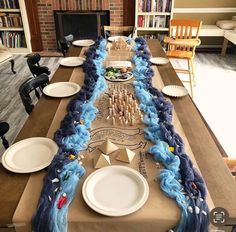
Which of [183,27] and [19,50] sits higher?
[183,27]

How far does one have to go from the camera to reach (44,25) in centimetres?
441

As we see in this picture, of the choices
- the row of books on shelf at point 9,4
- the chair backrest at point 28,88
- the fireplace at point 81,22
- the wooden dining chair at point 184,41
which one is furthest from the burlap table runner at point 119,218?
the row of books on shelf at point 9,4

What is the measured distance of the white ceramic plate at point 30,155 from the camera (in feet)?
3.40

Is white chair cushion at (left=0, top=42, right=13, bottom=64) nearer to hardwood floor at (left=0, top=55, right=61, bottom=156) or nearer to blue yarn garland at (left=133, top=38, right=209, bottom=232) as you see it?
hardwood floor at (left=0, top=55, right=61, bottom=156)

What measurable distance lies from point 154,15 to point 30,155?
12.1 feet

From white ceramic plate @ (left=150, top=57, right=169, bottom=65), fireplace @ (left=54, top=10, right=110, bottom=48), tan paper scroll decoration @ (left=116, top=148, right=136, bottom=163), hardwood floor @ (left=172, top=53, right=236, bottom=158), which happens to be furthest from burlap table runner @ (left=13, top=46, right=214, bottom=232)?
fireplace @ (left=54, top=10, right=110, bottom=48)

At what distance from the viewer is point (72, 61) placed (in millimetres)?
2143

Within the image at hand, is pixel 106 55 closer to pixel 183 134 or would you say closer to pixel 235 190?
pixel 183 134

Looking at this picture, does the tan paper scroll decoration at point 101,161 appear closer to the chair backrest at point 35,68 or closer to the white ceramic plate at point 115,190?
the white ceramic plate at point 115,190

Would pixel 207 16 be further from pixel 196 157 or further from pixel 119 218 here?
pixel 119 218

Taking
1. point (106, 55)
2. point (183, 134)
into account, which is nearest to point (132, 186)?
point (183, 134)

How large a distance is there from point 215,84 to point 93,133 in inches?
104

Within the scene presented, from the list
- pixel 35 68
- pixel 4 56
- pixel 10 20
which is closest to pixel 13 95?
pixel 4 56

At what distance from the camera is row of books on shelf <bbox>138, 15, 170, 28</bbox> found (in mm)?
4215
